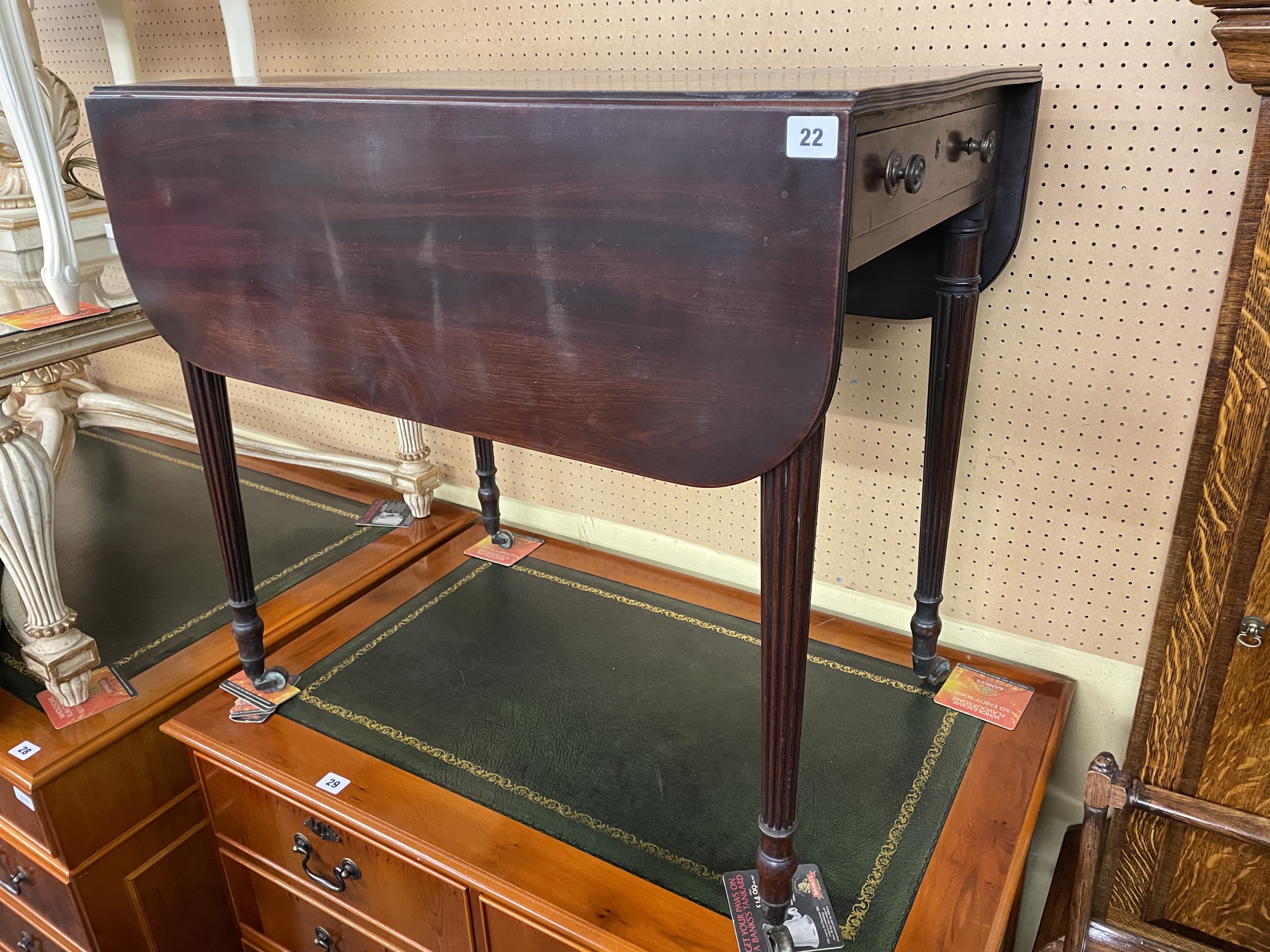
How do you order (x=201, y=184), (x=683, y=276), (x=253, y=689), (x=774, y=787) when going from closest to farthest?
(x=683, y=276)
(x=774, y=787)
(x=201, y=184)
(x=253, y=689)

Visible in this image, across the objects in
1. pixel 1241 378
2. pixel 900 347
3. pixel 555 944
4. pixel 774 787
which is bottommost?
pixel 555 944

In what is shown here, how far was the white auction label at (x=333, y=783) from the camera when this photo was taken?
46.5 inches

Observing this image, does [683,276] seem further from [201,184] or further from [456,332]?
[201,184]

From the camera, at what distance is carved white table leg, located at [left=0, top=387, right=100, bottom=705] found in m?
1.25

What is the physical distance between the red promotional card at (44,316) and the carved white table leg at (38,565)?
0.09 metres

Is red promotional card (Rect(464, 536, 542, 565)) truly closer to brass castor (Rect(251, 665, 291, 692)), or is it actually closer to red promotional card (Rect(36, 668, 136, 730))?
brass castor (Rect(251, 665, 291, 692))

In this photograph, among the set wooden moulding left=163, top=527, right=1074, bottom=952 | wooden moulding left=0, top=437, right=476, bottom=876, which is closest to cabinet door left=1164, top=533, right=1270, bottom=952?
wooden moulding left=163, top=527, right=1074, bottom=952

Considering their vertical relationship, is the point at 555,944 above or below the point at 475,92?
below

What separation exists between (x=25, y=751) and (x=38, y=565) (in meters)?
0.25

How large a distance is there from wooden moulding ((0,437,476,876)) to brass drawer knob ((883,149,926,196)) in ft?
3.86

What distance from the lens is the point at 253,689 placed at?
1.38m

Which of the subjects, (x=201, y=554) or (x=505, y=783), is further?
(x=201, y=554)

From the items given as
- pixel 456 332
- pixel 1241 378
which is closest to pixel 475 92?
pixel 456 332

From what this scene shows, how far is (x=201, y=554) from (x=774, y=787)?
126cm
